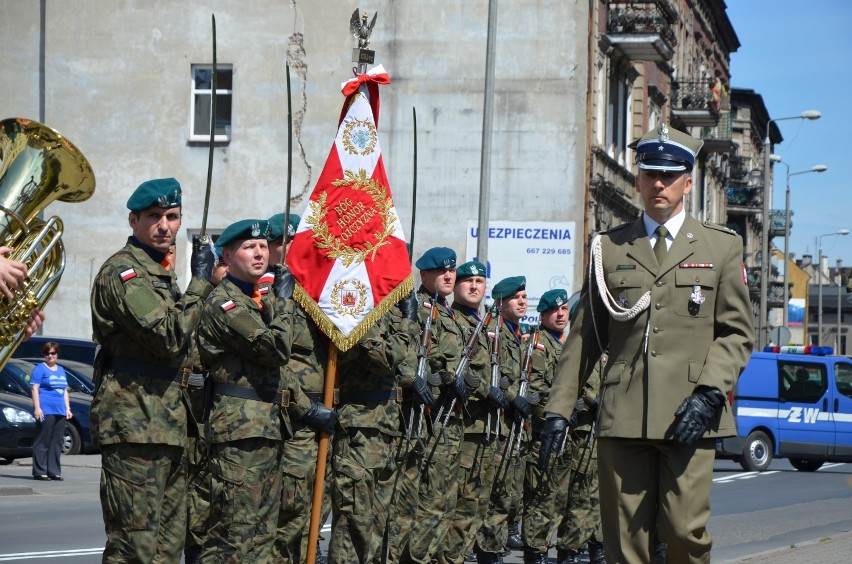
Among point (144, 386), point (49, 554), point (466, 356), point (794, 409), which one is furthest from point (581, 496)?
point (794, 409)

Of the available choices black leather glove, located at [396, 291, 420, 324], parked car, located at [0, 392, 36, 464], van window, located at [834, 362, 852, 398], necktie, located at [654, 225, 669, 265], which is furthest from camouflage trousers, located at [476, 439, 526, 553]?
van window, located at [834, 362, 852, 398]

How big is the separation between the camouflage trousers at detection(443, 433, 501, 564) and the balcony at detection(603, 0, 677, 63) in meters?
23.9

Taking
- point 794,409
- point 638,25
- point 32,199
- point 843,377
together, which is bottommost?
point 794,409

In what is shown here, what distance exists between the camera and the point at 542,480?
35.5ft

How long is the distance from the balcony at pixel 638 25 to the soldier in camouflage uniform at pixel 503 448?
22.8 m

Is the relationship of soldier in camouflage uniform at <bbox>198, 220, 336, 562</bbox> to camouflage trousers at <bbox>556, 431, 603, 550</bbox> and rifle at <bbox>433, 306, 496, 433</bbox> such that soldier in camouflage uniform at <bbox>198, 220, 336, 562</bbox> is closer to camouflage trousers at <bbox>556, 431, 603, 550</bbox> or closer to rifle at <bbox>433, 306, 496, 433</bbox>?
rifle at <bbox>433, 306, 496, 433</bbox>

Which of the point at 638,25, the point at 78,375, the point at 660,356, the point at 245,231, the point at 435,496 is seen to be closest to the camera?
the point at 660,356

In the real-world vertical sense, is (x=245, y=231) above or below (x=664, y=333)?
above

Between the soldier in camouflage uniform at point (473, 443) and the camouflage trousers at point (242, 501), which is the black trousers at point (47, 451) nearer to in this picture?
the soldier in camouflage uniform at point (473, 443)

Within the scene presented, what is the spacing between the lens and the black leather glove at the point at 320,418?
8023 millimetres

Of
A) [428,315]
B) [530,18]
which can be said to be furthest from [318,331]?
[530,18]

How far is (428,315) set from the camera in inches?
390

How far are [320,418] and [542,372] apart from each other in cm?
338

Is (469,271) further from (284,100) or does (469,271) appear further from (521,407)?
(284,100)
